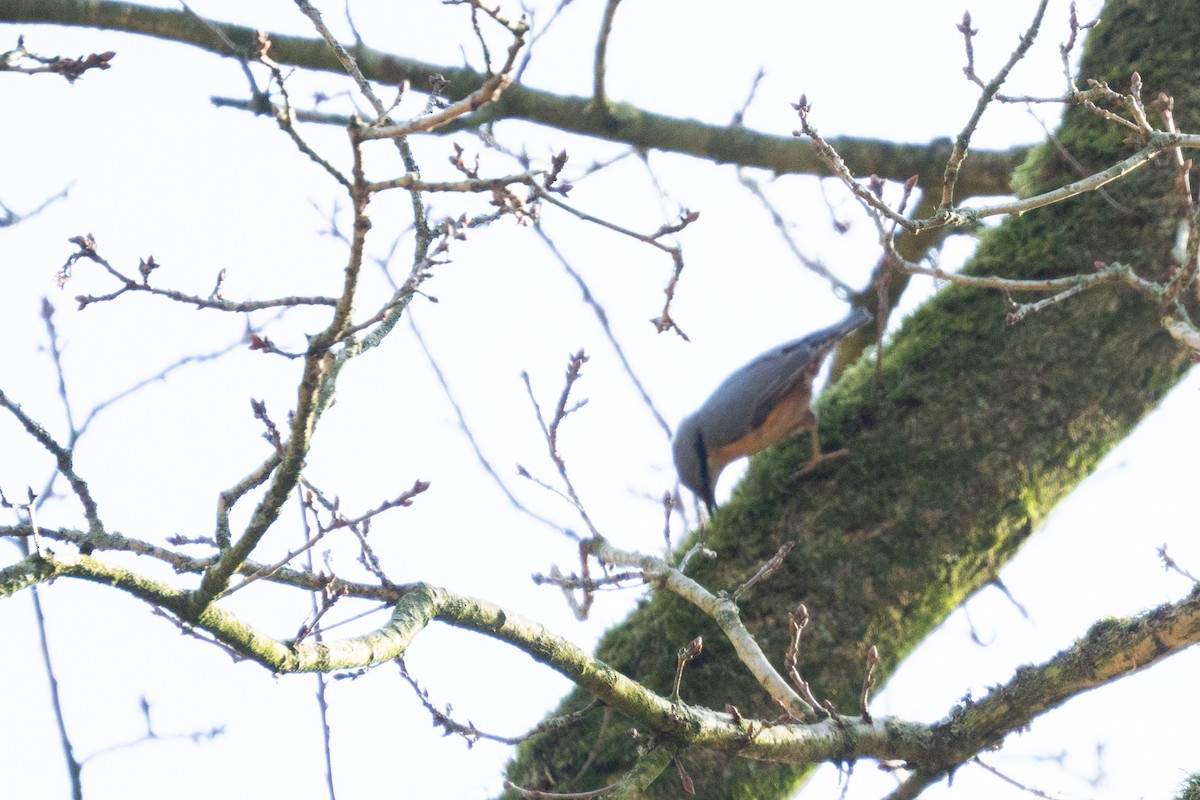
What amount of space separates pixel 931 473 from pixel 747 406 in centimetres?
140

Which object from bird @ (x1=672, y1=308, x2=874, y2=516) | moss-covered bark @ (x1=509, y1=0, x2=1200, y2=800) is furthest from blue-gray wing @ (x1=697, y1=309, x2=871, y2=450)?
moss-covered bark @ (x1=509, y1=0, x2=1200, y2=800)

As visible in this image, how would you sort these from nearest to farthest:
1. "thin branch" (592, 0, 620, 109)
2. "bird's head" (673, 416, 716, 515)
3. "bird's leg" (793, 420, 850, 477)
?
"bird's leg" (793, 420, 850, 477) < "thin branch" (592, 0, 620, 109) < "bird's head" (673, 416, 716, 515)

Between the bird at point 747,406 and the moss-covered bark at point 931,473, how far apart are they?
823mm

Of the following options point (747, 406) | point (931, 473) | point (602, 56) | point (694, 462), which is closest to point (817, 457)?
point (931, 473)

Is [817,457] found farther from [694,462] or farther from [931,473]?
[694,462]

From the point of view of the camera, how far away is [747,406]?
4.31 meters

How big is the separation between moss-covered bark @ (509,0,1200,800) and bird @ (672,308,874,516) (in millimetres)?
823

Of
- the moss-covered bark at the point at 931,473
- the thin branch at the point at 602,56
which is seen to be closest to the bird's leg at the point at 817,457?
the moss-covered bark at the point at 931,473

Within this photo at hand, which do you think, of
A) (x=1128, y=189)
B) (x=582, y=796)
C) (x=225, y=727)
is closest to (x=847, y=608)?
(x=582, y=796)

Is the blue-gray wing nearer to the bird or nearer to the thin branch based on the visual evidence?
the bird

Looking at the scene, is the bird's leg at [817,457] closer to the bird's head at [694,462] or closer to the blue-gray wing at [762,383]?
the blue-gray wing at [762,383]

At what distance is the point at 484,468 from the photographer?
414cm

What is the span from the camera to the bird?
165 inches

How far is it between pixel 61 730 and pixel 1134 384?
9.97ft
